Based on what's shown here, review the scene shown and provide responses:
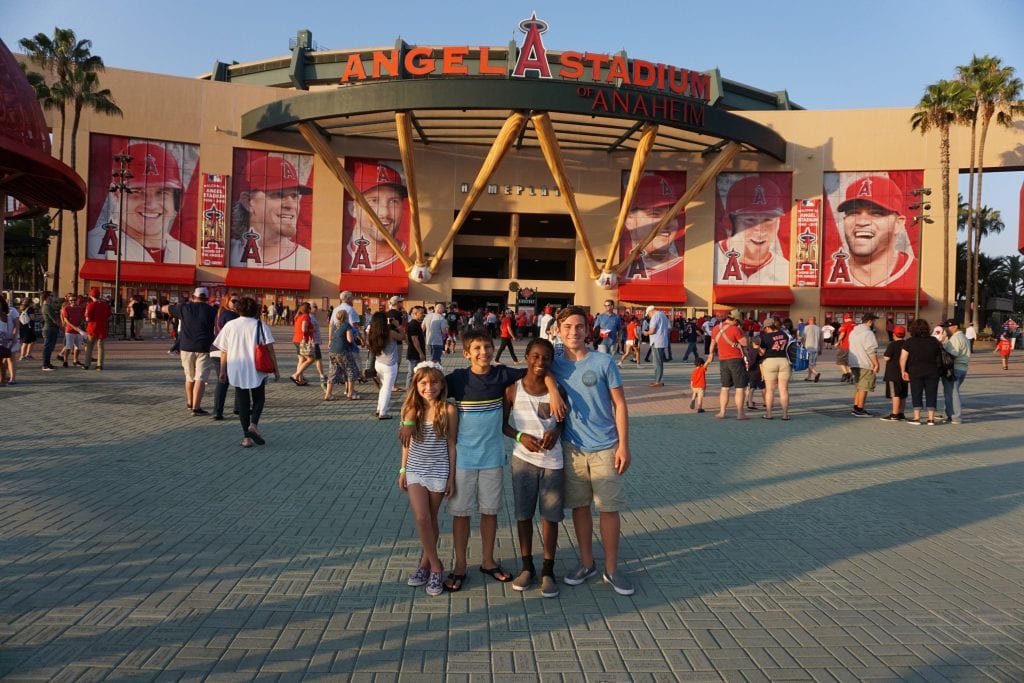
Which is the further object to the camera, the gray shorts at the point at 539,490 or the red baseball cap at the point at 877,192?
the red baseball cap at the point at 877,192

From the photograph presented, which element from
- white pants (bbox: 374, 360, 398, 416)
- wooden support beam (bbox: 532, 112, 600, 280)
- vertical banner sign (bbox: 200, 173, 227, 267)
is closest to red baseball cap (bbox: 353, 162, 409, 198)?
vertical banner sign (bbox: 200, 173, 227, 267)

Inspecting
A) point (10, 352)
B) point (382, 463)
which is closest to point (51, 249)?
point (10, 352)

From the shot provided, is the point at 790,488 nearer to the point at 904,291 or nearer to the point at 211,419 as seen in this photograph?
the point at 211,419

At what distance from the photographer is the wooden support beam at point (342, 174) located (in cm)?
3797

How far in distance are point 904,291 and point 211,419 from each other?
41.4 m

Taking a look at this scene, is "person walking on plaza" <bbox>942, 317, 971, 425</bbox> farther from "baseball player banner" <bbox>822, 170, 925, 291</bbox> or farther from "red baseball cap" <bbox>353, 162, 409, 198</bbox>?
"red baseball cap" <bbox>353, 162, 409, 198</bbox>

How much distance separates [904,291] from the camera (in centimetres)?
4166

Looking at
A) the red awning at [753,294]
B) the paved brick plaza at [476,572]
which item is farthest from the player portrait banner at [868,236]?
the paved brick plaza at [476,572]

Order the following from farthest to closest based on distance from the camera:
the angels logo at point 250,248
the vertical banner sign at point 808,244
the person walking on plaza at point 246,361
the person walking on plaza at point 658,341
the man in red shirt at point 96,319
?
the vertical banner sign at point 808,244 → the angels logo at point 250,248 → the person walking on plaza at point 658,341 → the man in red shirt at point 96,319 → the person walking on plaza at point 246,361

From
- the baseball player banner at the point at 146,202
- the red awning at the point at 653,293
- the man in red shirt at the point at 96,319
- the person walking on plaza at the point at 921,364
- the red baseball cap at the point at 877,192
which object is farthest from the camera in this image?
the red awning at the point at 653,293

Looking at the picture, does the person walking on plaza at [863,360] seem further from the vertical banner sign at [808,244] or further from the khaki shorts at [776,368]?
the vertical banner sign at [808,244]

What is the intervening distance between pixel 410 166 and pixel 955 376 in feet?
98.7

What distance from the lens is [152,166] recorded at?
1594 inches

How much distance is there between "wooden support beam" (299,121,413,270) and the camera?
3797 centimetres
